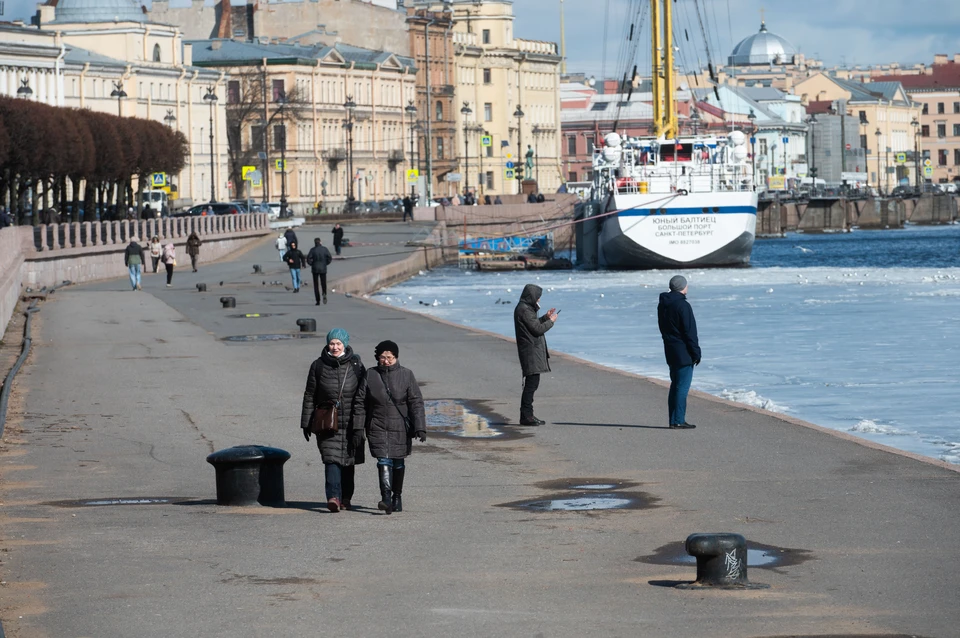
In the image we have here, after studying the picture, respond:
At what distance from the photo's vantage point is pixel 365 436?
1432 cm

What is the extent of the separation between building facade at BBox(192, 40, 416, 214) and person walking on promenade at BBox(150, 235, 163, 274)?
57.3 meters

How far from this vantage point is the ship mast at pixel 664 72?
80.5 metres

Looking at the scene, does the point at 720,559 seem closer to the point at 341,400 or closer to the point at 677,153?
the point at 341,400

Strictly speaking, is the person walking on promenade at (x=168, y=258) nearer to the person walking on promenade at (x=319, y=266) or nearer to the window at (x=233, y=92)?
the person walking on promenade at (x=319, y=266)

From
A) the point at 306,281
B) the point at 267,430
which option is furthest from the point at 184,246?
the point at 267,430

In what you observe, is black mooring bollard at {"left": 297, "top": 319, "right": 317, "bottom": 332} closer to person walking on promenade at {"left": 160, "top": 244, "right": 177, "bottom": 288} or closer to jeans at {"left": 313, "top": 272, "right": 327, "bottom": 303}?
jeans at {"left": 313, "top": 272, "right": 327, "bottom": 303}

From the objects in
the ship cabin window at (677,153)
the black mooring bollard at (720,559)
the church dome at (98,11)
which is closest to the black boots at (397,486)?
the black mooring bollard at (720,559)

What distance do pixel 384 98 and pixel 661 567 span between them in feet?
435

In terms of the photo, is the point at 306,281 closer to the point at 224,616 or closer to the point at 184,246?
the point at 184,246

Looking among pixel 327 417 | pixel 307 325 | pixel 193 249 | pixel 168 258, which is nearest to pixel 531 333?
pixel 327 417

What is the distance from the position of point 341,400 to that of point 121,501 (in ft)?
7.46

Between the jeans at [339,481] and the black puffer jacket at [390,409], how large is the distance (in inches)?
14.8

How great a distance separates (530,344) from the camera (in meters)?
20.1

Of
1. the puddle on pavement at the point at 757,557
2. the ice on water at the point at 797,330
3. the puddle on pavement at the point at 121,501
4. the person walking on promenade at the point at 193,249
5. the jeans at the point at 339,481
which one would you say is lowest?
the ice on water at the point at 797,330
